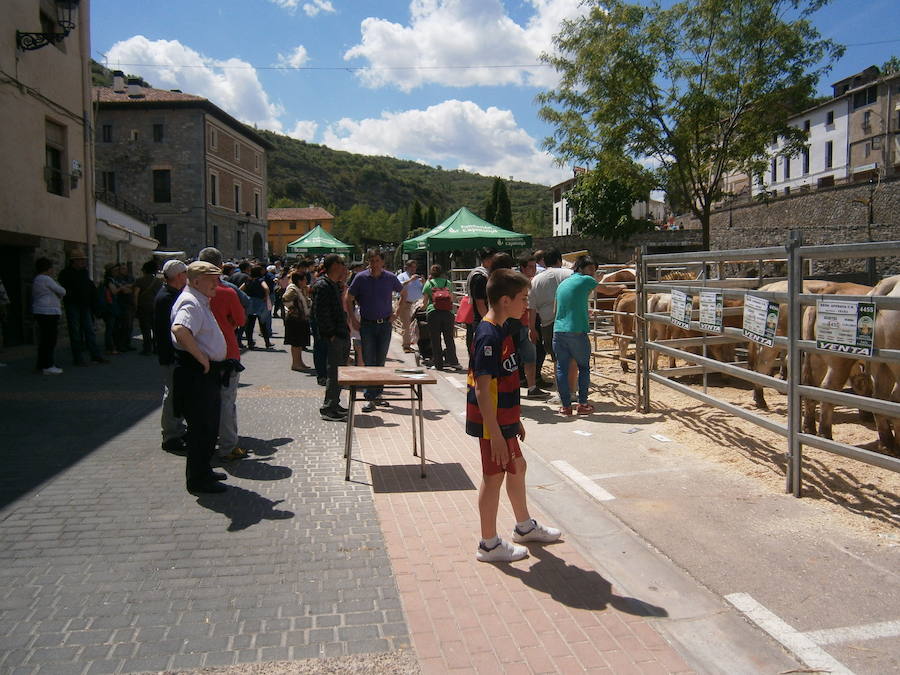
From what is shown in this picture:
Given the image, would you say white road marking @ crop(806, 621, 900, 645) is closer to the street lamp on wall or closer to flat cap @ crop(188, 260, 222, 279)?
flat cap @ crop(188, 260, 222, 279)

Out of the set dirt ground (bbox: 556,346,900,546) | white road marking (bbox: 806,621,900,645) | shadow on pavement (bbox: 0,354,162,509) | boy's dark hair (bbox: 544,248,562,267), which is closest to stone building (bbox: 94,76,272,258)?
shadow on pavement (bbox: 0,354,162,509)

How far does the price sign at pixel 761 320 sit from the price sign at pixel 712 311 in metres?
0.60

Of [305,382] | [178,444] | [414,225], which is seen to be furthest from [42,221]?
[414,225]

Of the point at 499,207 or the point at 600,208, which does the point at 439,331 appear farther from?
the point at 499,207

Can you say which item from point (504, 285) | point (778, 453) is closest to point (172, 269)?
point (504, 285)

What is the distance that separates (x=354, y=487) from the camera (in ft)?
18.4

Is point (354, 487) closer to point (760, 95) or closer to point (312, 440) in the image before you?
point (312, 440)

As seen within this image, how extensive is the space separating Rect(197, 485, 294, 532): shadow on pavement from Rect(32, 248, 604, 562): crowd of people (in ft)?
0.48

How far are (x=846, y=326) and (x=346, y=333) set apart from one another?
16.6 feet

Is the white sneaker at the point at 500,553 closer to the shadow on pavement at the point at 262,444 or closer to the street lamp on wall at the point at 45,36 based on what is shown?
the shadow on pavement at the point at 262,444

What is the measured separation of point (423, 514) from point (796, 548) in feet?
7.73

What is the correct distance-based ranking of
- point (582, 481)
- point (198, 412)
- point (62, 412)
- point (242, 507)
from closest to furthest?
point (242, 507) → point (198, 412) → point (582, 481) → point (62, 412)

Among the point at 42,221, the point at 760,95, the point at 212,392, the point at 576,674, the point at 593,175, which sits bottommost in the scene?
the point at 576,674

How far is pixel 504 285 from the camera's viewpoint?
4.05 m
